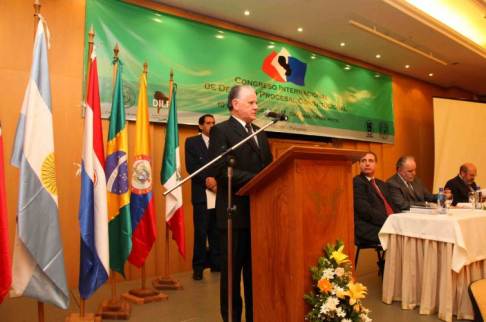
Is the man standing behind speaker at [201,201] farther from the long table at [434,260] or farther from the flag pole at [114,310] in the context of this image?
the long table at [434,260]

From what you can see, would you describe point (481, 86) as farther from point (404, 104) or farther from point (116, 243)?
point (116, 243)

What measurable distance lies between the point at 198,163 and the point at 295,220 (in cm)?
248

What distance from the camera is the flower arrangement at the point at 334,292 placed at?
163 centimetres

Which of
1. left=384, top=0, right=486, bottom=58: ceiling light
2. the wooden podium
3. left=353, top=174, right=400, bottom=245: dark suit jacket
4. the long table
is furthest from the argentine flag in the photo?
left=384, top=0, right=486, bottom=58: ceiling light

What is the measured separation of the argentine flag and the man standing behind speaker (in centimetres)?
189

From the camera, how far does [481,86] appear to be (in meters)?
8.86

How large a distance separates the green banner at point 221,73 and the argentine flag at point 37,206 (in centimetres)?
157

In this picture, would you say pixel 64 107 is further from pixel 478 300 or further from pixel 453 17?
pixel 453 17

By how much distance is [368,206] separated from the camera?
12.3ft

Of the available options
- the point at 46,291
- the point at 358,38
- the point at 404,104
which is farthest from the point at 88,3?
the point at 404,104

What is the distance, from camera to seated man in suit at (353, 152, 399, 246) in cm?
372

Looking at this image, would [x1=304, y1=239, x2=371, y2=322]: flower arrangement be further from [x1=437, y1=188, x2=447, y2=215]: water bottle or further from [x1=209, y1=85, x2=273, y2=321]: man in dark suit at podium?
[x1=437, y1=188, x2=447, y2=215]: water bottle

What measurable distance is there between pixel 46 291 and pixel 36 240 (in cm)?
31

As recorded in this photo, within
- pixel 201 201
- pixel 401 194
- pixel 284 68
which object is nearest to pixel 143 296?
pixel 201 201
